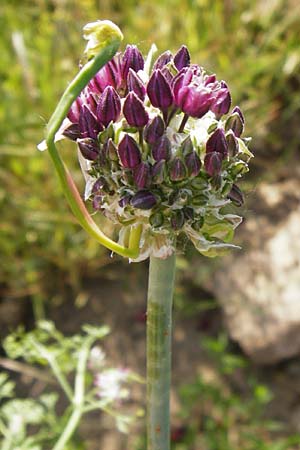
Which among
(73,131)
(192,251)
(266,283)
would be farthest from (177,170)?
(266,283)

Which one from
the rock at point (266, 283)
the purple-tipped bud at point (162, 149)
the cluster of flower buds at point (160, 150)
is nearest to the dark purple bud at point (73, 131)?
the cluster of flower buds at point (160, 150)

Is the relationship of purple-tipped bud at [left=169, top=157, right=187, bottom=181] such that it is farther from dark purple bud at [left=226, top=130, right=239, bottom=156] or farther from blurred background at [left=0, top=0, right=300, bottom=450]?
blurred background at [left=0, top=0, right=300, bottom=450]

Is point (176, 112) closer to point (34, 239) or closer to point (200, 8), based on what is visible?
point (34, 239)

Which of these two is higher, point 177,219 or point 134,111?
point 134,111

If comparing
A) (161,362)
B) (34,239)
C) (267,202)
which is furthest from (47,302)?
(161,362)

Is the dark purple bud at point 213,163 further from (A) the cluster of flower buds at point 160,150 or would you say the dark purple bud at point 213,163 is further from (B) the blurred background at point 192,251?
(B) the blurred background at point 192,251

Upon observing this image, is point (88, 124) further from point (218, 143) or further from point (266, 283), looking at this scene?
point (266, 283)
